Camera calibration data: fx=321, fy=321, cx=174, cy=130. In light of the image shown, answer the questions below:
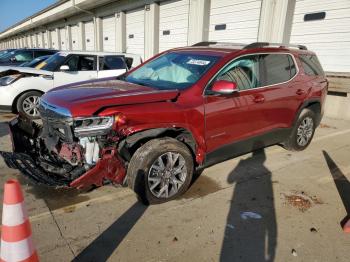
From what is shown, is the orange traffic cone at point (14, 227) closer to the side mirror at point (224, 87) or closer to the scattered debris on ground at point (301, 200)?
the side mirror at point (224, 87)

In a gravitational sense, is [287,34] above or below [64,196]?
above

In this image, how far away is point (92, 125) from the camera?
3189 millimetres

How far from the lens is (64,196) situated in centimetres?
373

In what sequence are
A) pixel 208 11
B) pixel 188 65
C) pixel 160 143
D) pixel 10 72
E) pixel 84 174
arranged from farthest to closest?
pixel 208 11, pixel 10 72, pixel 188 65, pixel 160 143, pixel 84 174

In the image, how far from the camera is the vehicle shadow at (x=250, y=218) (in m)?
2.86

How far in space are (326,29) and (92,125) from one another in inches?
324

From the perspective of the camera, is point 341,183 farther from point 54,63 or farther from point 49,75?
point 54,63

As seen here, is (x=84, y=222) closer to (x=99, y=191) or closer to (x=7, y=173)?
(x=99, y=191)

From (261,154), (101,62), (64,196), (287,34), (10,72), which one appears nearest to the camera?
(64,196)

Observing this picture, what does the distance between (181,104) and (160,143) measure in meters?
0.51

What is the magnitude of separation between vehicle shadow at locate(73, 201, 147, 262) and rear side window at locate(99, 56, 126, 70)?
18.6 ft

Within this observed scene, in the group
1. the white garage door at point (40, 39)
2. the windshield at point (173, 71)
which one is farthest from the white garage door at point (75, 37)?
the windshield at point (173, 71)

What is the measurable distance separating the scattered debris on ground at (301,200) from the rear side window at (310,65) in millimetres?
2265

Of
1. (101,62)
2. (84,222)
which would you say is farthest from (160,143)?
(101,62)
